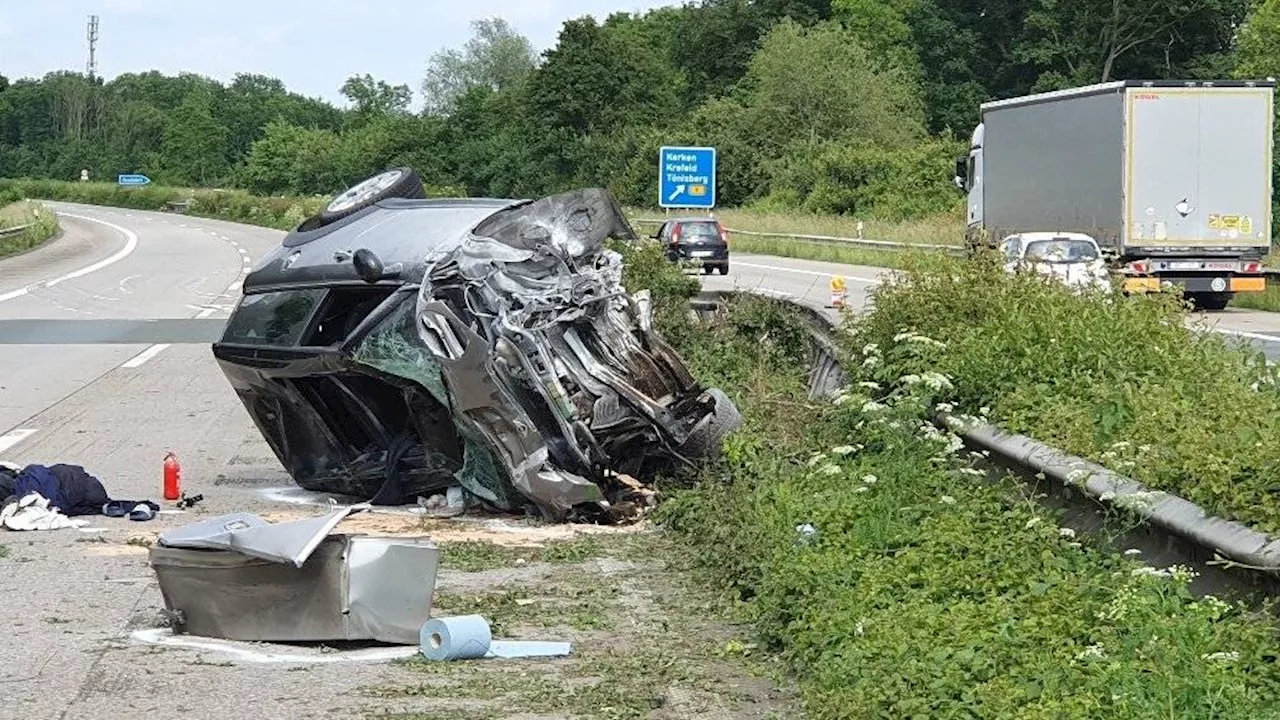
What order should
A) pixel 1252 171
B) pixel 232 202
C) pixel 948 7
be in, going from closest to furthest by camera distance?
pixel 1252 171 → pixel 948 7 → pixel 232 202

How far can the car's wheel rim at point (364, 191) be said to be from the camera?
12.0 m

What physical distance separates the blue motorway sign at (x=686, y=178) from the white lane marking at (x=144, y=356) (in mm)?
15016

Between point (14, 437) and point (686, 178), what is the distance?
23.7 m

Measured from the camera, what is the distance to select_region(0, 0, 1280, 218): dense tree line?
224ft

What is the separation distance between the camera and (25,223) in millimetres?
62125

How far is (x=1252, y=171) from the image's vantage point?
94.8ft

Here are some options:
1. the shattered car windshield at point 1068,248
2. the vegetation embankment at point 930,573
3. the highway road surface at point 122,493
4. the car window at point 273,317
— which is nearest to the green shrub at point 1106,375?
the vegetation embankment at point 930,573

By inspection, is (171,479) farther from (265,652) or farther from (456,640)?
(456,640)

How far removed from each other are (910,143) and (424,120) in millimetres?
36530

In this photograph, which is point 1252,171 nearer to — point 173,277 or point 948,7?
point 173,277

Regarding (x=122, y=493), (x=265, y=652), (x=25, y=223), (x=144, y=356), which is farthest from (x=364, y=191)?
(x=25, y=223)

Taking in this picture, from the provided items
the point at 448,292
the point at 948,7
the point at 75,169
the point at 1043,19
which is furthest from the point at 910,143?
the point at 75,169

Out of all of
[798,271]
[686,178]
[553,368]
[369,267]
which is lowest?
[798,271]

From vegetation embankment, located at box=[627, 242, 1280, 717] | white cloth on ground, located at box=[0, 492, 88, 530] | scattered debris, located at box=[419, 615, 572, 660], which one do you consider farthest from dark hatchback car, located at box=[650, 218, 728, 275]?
scattered debris, located at box=[419, 615, 572, 660]
